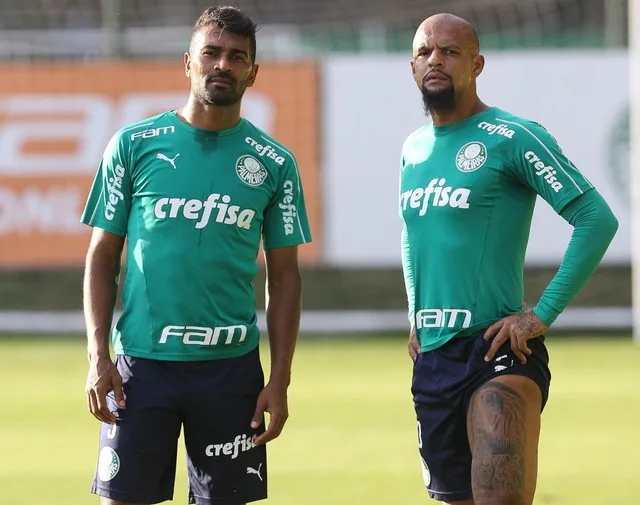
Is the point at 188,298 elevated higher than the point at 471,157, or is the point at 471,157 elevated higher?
the point at 471,157

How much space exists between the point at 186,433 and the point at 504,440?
1.11 metres

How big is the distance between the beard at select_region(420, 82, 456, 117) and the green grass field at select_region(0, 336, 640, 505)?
2.62 meters

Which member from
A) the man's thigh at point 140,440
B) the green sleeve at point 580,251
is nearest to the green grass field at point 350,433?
the man's thigh at point 140,440

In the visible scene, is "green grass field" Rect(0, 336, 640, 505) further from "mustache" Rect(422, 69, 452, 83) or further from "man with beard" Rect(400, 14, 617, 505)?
"mustache" Rect(422, 69, 452, 83)

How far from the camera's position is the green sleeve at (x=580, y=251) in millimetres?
4328

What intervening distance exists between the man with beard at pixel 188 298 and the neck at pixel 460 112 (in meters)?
0.69

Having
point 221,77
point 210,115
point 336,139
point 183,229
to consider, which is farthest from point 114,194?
point 336,139

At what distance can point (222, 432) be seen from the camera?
14.5ft

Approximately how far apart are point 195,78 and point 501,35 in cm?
1378

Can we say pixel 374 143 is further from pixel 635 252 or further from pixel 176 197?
pixel 176 197

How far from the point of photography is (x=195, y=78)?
4469 mm

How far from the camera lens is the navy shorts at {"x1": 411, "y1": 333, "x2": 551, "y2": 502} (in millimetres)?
4406

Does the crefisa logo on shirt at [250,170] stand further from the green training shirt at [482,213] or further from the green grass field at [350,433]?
the green grass field at [350,433]

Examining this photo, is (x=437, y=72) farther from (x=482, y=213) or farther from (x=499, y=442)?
(x=499, y=442)
